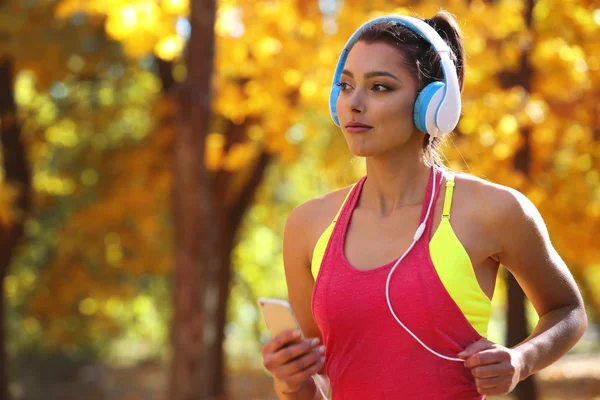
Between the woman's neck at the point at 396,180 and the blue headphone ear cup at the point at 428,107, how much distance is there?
0.36ft

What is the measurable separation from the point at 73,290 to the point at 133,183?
3.50 meters

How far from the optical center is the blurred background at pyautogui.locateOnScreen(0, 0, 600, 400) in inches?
258

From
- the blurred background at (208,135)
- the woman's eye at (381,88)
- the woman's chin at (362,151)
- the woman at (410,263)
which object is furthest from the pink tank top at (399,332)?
the blurred background at (208,135)

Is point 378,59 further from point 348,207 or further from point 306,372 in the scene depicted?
point 306,372

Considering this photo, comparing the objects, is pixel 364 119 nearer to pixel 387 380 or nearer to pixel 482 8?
pixel 387 380

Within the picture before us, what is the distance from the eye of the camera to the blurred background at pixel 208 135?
656 centimetres

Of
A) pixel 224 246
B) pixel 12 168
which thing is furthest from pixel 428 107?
pixel 224 246

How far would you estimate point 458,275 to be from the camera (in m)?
1.86

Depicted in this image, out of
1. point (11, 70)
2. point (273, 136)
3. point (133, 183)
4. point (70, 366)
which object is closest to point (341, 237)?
point (273, 136)

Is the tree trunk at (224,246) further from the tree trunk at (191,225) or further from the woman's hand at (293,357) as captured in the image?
the woman's hand at (293,357)

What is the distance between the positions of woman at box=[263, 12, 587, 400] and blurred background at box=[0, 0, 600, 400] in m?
0.51

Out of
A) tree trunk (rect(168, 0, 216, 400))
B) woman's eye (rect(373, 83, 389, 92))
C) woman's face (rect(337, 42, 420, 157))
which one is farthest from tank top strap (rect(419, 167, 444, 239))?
tree trunk (rect(168, 0, 216, 400))

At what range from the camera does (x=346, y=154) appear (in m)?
9.89

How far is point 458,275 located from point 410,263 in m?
0.11
